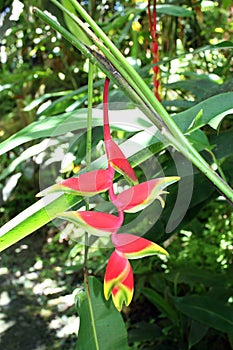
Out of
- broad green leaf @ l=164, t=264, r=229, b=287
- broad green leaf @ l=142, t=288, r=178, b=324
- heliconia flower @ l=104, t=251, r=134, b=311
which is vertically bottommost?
broad green leaf @ l=142, t=288, r=178, b=324

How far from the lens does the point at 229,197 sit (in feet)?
0.90

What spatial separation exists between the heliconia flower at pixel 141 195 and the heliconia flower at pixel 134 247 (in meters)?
0.02

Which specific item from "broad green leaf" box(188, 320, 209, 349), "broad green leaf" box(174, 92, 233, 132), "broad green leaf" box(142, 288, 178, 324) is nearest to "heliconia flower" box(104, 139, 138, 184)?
"broad green leaf" box(174, 92, 233, 132)

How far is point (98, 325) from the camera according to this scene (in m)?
0.48

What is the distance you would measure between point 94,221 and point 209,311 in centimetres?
80

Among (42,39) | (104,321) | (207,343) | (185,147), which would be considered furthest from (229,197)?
(42,39)

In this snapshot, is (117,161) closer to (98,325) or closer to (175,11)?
(98,325)

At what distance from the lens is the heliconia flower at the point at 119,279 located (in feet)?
0.96

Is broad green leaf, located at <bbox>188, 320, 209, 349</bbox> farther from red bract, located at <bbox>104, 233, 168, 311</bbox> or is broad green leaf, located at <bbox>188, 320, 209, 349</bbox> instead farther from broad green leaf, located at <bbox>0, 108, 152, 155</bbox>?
red bract, located at <bbox>104, 233, 168, 311</bbox>

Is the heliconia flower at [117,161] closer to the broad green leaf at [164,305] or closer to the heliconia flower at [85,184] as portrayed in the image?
the heliconia flower at [85,184]

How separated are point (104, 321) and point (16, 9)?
0.31 metres

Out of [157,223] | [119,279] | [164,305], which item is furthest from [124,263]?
[164,305]

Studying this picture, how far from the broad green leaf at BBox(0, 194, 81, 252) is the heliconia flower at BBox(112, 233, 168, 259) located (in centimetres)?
4

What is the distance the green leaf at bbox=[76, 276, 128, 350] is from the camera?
0.47 metres
